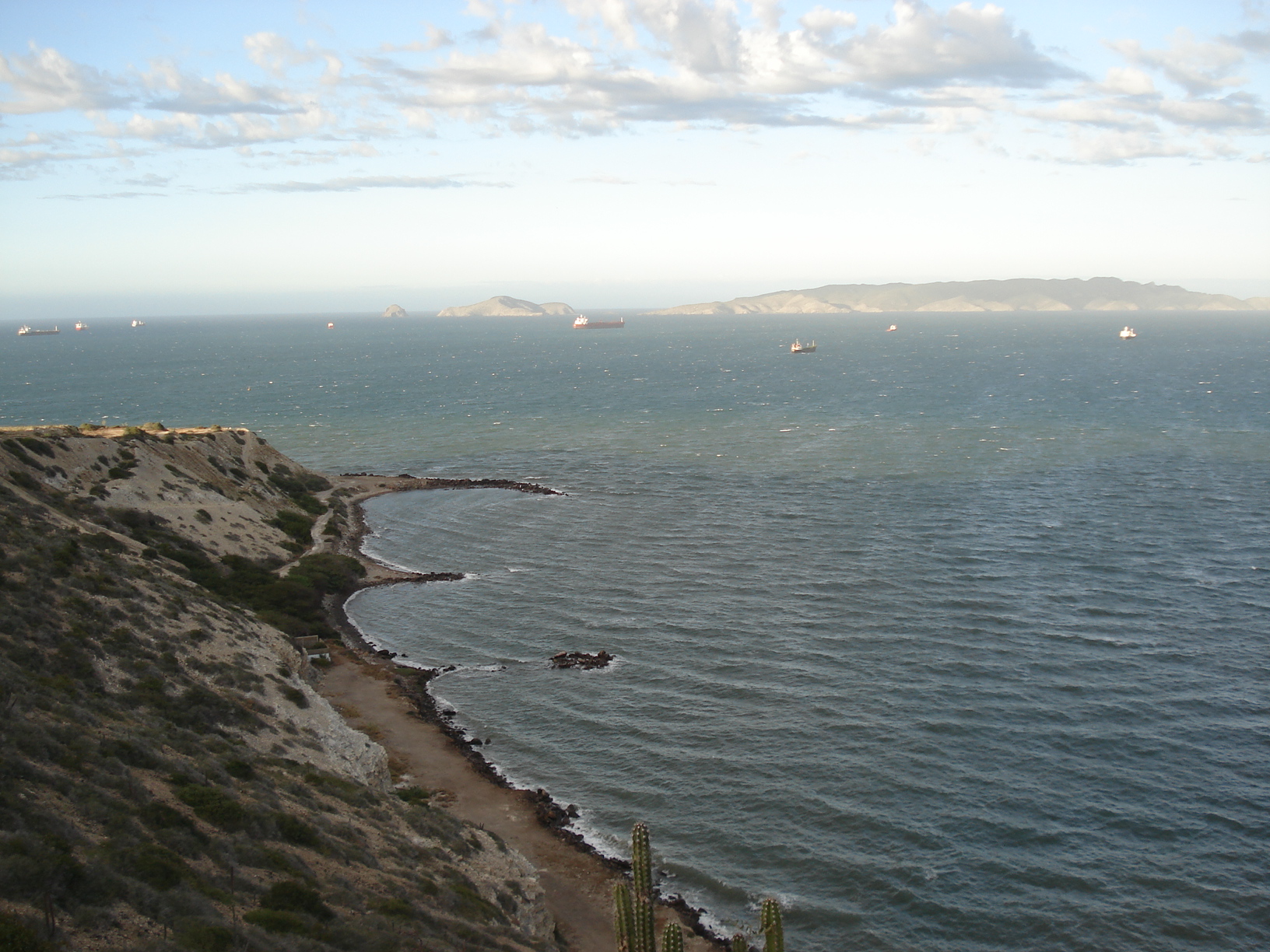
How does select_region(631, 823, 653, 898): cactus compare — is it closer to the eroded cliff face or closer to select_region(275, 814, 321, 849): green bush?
the eroded cliff face

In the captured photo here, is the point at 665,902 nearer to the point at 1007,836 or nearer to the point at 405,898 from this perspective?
the point at 405,898

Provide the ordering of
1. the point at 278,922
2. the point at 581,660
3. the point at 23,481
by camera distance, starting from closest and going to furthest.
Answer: the point at 278,922 → the point at 581,660 → the point at 23,481

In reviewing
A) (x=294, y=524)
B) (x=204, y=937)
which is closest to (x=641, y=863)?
(x=204, y=937)

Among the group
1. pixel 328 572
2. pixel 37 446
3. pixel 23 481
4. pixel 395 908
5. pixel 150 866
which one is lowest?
pixel 328 572

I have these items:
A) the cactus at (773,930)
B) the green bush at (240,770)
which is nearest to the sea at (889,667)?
the cactus at (773,930)

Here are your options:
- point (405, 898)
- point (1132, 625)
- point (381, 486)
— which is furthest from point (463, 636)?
point (381, 486)

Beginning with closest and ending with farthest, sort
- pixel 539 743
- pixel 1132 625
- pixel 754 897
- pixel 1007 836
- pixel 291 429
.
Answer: pixel 754 897, pixel 1007 836, pixel 539 743, pixel 1132 625, pixel 291 429

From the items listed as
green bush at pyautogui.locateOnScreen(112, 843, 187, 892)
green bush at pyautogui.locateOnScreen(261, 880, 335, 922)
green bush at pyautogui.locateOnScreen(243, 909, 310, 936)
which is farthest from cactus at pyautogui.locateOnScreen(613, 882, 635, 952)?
green bush at pyautogui.locateOnScreen(112, 843, 187, 892)

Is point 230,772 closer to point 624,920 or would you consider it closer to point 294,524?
point 624,920
